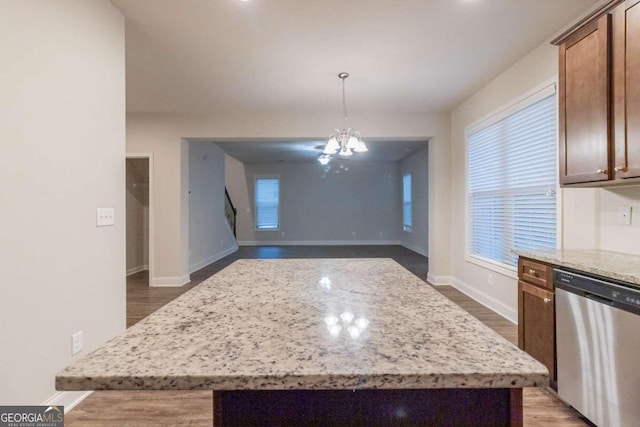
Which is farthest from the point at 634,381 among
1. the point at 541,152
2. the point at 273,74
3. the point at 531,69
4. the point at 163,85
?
the point at 163,85

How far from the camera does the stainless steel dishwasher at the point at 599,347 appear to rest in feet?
5.08

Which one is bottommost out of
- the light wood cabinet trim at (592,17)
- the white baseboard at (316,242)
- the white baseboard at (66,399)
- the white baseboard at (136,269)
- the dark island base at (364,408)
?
the white baseboard at (66,399)

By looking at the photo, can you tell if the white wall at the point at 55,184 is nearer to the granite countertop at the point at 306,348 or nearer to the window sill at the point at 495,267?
the granite countertop at the point at 306,348

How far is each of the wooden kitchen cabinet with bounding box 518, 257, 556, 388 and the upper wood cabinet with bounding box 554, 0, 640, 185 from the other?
26.2 inches

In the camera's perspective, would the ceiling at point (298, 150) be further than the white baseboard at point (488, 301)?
Yes

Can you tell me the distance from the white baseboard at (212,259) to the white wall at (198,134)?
0.99m

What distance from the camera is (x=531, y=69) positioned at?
10.4 feet

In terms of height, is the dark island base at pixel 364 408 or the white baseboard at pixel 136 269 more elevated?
the dark island base at pixel 364 408

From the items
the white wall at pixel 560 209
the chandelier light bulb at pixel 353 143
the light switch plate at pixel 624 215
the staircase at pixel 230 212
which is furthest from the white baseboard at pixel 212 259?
the light switch plate at pixel 624 215

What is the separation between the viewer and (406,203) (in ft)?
33.1

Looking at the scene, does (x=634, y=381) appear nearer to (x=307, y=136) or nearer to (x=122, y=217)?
(x=122, y=217)

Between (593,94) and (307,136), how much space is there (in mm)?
3568

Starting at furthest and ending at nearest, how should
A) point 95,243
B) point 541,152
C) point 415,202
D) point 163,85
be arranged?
point 415,202 → point 163,85 → point 541,152 → point 95,243

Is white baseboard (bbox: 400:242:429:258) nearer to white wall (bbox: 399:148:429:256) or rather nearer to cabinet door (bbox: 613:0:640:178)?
white wall (bbox: 399:148:429:256)
